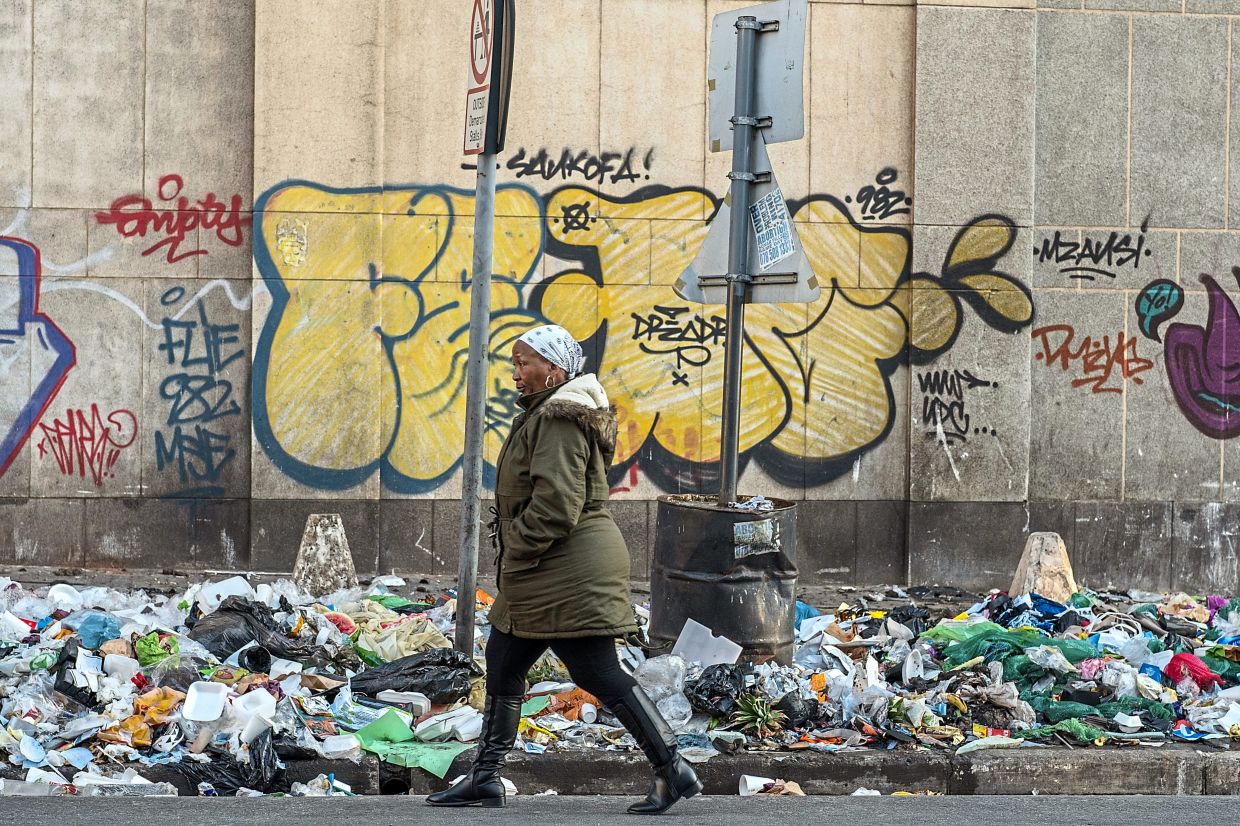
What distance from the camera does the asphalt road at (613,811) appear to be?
5.11 meters

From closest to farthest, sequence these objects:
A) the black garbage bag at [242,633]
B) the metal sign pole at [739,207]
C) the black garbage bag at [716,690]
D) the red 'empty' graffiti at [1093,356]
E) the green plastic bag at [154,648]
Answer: the black garbage bag at [716,690] → the metal sign pole at [739,207] → the green plastic bag at [154,648] → the black garbage bag at [242,633] → the red 'empty' graffiti at [1093,356]

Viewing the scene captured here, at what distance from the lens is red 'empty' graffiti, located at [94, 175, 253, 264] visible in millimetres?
10531

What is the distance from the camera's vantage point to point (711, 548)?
6.51m

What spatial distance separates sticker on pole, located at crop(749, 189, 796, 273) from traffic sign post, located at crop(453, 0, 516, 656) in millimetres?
1242

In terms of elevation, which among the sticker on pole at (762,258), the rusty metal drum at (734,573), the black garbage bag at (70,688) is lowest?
the black garbage bag at (70,688)

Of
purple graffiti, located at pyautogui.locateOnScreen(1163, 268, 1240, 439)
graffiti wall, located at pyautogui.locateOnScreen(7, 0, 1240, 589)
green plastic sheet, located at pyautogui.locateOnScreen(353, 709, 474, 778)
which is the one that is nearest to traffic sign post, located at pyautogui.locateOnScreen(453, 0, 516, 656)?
green plastic sheet, located at pyautogui.locateOnScreen(353, 709, 474, 778)

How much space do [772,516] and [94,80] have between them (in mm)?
6692

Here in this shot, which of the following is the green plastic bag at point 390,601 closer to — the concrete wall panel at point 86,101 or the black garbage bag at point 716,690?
the black garbage bag at point 716,690

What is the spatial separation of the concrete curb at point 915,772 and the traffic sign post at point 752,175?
1308 millimetres

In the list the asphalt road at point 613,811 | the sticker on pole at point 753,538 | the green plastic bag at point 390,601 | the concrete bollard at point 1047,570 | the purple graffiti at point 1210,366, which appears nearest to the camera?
the asphalt road at point 613,811

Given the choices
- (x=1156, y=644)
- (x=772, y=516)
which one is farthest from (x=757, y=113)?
(x=1156, y=644)

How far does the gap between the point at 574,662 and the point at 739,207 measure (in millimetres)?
2497

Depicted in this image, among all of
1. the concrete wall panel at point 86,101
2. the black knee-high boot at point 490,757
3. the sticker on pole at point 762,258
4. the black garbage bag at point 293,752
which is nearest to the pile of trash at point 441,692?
the black garbage bag at point 293,752

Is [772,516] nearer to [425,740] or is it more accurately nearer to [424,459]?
[425,740]
